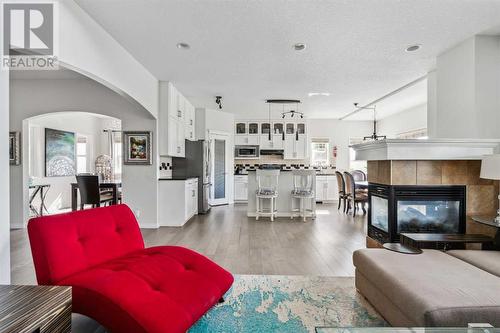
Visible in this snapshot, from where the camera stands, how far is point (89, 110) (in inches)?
191

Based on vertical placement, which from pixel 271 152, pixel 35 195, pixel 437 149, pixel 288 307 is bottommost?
pixel 288 307

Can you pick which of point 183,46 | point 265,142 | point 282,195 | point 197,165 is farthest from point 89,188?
point 265,142

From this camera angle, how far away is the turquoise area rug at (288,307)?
77.3 inches

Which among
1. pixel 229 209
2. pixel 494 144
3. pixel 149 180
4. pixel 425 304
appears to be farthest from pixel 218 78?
pixel 425 304

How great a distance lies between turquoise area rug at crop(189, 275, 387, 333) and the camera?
1964 mm

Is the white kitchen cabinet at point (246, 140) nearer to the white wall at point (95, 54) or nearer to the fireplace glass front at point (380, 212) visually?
the white wall at point (95, 54)

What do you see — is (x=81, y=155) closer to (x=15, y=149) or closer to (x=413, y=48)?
(x=15, y=149)

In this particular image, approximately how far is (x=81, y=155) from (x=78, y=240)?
266 inches

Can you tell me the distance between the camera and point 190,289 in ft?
5.74

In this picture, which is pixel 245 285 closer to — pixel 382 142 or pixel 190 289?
pixel 190 289

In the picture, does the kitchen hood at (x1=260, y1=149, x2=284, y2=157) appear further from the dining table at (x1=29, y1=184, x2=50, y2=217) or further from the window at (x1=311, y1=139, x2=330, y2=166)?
the dining table at (x1=29, y1=184, x2=50, y2=217)

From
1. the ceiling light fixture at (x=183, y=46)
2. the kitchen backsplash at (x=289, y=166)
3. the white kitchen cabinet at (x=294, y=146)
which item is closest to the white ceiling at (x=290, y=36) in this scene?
the ceiling light fixture at (x=183, y=46)

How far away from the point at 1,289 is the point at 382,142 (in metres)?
3.35

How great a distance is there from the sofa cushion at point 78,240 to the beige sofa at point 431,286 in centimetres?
194
